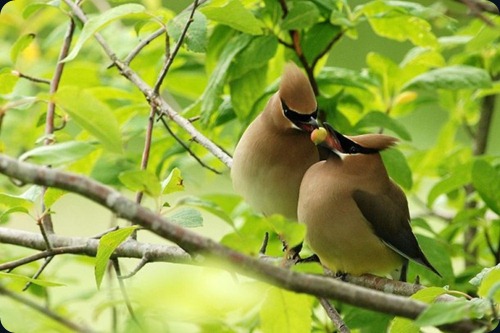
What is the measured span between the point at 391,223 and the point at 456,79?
72cm

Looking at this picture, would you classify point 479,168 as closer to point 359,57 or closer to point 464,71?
point 464,71

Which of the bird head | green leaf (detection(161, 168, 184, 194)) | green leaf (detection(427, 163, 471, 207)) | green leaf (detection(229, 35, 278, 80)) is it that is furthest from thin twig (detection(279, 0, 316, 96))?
green leaf (detection(161, 168, 184, 194))

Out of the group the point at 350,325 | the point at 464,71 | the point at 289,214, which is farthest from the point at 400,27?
the point at 350,325

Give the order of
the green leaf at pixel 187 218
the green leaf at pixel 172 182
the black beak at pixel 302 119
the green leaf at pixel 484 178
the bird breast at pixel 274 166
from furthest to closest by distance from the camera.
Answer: the green leaf at pixel 484 178 < the bird breast at pixel 274 166 < the black beak at pixel 302 119 < the green leaf at pixel 187 218 < the green leaf at pixel 172 182

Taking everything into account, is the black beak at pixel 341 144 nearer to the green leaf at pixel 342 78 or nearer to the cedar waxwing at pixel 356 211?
the cedar waxwing at pixel 356 211

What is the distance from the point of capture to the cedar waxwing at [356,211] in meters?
2.94

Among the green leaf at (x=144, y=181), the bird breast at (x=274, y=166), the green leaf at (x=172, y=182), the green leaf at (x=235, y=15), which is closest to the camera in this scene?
the green leaf at (x=144, y=181)

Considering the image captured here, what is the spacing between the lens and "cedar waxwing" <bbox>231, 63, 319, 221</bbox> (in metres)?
3.07

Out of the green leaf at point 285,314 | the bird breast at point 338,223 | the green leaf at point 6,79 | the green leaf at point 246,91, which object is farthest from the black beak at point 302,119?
the green leaf at point 285,314

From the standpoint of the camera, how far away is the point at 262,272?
1.56 m

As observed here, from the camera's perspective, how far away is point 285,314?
6.73ft

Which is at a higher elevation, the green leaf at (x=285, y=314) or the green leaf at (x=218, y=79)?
the green leaf at (x=285, y=314)

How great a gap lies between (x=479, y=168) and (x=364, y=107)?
78 cm

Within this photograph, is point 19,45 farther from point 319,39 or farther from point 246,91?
point 319,39
